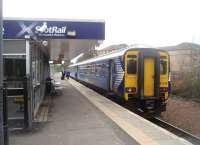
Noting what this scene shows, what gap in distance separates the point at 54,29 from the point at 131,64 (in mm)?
5030

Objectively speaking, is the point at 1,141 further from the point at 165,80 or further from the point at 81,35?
the point at 165,80

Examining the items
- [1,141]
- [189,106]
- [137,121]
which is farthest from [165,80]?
[1,141]

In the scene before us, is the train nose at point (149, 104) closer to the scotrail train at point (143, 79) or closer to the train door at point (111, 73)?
the scotrail train at point (143, 79)

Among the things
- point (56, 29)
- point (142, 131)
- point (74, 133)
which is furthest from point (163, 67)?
point (74, 133)

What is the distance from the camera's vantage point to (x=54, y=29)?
15.5 meters

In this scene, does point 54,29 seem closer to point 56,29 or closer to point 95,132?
point 56,29

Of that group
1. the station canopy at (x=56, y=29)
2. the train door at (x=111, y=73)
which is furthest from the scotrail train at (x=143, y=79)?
the station canopy at (x=56, y=29)

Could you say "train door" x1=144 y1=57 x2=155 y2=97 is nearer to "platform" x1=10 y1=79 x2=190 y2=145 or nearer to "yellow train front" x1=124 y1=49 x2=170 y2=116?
"yellow train front" x1=124 y1=49 x2=170 y2=116

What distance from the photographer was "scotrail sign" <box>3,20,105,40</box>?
1517cm

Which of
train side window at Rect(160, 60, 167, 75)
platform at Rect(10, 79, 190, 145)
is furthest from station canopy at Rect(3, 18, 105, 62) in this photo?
train side window at Rect(160, 60, 167, 75)

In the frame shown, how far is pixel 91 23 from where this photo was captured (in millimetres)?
15758

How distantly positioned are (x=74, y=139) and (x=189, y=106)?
51.2ft

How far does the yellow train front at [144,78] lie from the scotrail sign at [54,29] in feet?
12.4

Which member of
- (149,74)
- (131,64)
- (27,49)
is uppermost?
(27,49)
